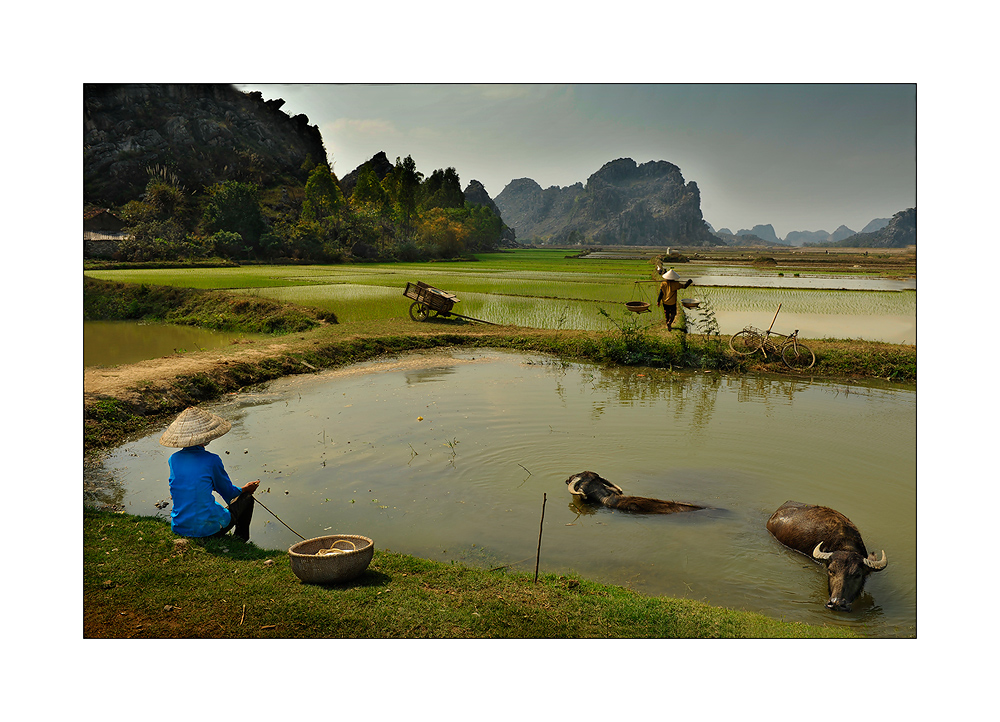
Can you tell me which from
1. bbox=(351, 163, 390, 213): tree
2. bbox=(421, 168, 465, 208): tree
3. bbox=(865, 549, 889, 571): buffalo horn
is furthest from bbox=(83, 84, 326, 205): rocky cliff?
bbox=(865, 549, 889, 571): buffalo horn

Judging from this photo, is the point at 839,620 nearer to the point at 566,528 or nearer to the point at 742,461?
the point at 566,528

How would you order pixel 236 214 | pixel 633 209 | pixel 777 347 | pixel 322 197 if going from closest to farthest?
1. pixel 777 347
2. pixel 236 214
3. pixel 322 197
4. pixel 633 209

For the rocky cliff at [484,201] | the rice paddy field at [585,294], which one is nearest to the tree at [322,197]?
the rice paddy field at [585,294]

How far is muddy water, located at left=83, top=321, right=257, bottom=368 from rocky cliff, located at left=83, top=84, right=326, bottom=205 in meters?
15.7

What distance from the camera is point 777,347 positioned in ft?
40.3

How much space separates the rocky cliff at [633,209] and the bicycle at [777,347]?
1665 cm

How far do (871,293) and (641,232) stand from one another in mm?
30846

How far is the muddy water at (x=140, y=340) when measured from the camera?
38.7ft

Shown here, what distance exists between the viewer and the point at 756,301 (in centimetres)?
1939

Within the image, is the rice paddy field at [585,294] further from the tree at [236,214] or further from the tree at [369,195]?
the tree at [369,195]

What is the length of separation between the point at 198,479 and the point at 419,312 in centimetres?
1265

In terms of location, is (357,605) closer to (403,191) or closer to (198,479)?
(198,479)

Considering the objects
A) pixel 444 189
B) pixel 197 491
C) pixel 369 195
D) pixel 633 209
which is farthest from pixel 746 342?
pixel 444 189

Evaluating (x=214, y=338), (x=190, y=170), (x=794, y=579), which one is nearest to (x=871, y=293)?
(x=794, y=579)
